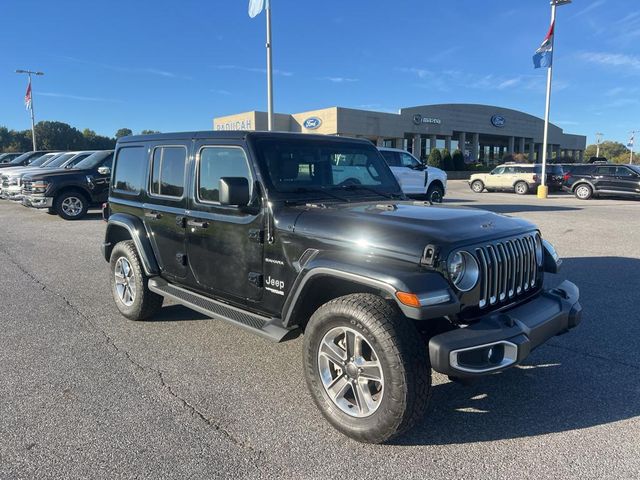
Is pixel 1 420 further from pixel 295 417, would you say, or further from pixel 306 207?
pixel 306 207

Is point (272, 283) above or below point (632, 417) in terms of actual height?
above

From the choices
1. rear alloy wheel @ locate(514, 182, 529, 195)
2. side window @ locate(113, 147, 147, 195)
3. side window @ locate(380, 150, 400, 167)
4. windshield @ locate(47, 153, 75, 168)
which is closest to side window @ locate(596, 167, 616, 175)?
rear alloy wheel @ locate(514, 182, 529, 195)

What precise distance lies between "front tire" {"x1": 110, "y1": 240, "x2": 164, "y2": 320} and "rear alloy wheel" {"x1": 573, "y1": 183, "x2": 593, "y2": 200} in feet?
71.0

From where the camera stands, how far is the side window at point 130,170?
16.3ft

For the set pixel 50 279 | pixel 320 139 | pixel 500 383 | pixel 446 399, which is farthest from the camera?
pixel 50 279

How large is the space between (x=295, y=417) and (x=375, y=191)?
2118mm

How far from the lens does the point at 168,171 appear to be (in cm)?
460

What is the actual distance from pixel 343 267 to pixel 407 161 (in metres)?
13.6

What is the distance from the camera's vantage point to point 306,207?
3.60 metres

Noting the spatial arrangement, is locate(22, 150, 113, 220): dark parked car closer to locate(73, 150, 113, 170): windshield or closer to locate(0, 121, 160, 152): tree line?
locate(73, 150, 113, 170): windshield

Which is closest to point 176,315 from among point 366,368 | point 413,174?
point 366,368

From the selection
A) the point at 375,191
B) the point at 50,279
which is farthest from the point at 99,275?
the point at 375,191

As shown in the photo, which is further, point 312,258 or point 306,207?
point 306,207

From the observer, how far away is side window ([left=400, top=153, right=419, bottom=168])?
15828mm
